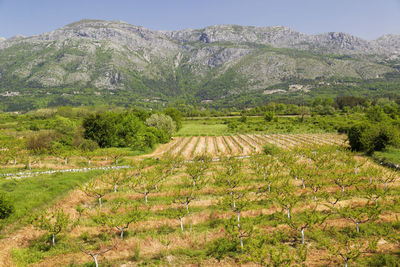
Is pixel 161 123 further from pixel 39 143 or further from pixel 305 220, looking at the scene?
pixel 305 220

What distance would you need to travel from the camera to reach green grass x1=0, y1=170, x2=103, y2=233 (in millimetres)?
24769

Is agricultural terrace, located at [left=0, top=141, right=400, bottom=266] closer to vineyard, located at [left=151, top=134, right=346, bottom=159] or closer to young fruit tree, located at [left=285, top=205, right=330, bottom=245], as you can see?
young fruit tree, located at [left=285, top=205, right=330, bottom=245]

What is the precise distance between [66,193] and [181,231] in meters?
21.2

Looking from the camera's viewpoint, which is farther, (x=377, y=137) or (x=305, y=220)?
(x=377, y=137)

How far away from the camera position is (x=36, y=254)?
17969 mm

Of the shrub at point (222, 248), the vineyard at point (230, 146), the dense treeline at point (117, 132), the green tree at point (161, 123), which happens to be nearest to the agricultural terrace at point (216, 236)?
the shrub at point (222, 248)

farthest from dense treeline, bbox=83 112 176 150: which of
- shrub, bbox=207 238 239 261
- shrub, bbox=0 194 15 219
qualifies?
shrub, bbox=207 238 239 261

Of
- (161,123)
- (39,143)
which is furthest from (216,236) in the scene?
(161,123)

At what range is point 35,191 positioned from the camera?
30.3 metres

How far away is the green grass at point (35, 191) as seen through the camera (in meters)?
24.8

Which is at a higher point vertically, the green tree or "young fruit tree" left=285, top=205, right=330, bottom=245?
the green tree

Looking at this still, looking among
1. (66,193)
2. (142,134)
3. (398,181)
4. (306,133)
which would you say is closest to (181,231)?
(66,193)

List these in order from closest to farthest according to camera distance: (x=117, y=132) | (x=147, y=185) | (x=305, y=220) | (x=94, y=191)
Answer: (x=305, y=220) < (x=94, y=191) < (x=147, y=185) < (x=117, y=132)

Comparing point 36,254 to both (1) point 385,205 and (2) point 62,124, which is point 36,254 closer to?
(1) point 385,205
